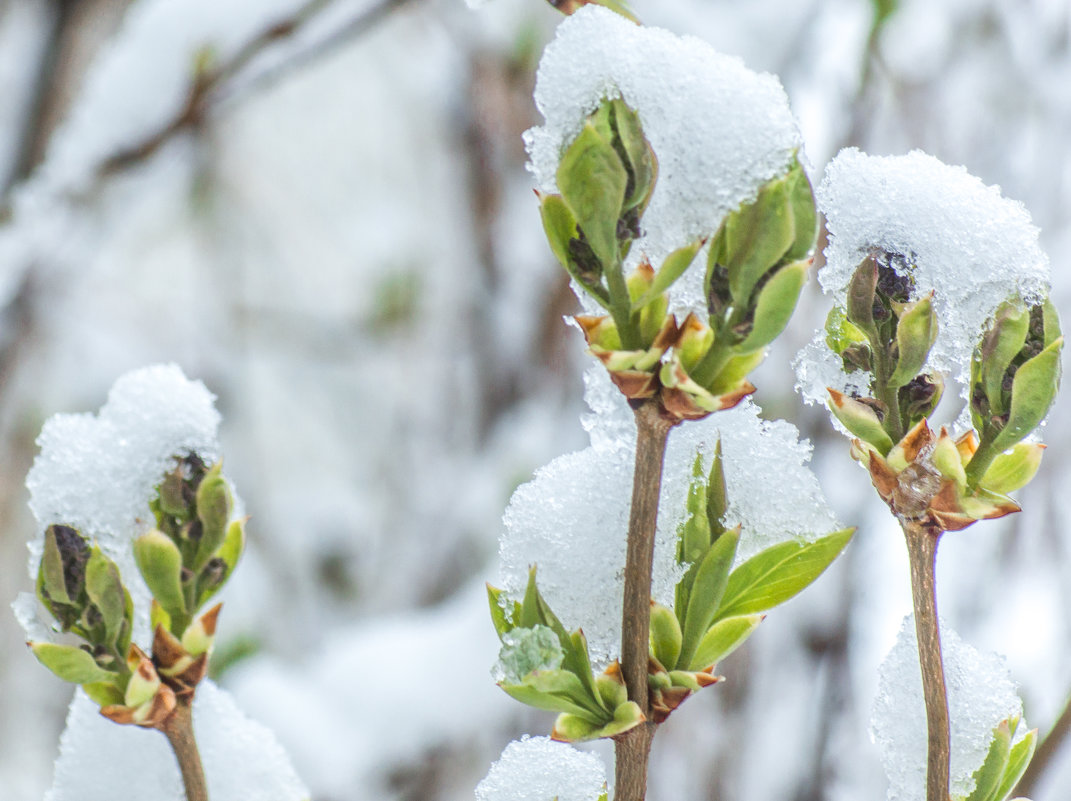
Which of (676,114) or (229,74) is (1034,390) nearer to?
(676,114)

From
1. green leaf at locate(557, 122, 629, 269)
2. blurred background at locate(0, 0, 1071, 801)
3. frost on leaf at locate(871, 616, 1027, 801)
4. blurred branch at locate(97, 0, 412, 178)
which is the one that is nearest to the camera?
green leaf at locate(557, 122, 629, 269)

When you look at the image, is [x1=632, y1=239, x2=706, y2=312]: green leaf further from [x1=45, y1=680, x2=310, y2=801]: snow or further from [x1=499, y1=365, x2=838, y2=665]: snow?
[x1=45, y1=680, x2=310, y2=801]: snow

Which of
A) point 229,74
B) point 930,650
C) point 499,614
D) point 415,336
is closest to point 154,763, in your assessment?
point 499,614

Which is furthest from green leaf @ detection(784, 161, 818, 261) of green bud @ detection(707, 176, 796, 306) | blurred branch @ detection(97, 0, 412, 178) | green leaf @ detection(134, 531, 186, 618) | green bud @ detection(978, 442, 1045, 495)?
blurred branch @ detection(97, 0, 412, 178)

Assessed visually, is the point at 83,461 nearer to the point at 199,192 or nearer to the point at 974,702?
the point at 974,702

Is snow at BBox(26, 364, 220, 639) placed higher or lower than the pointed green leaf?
higher
